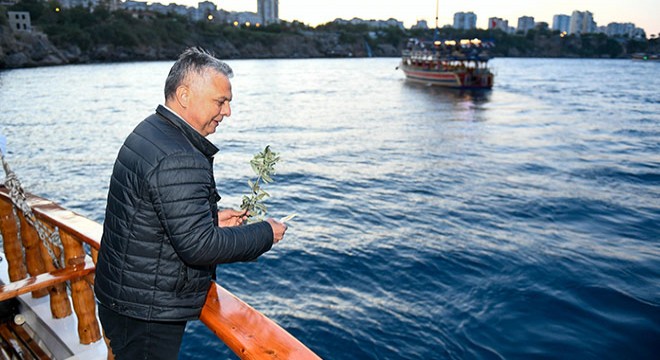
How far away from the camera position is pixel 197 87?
1997 mm

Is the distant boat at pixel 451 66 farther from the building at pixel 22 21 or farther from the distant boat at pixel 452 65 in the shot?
the building at pixel 22 21

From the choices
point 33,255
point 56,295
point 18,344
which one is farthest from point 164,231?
point 33,255

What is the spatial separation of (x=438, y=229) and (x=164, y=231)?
10.7 metres

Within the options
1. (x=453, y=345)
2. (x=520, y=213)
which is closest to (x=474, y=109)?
(x=520, y=213)

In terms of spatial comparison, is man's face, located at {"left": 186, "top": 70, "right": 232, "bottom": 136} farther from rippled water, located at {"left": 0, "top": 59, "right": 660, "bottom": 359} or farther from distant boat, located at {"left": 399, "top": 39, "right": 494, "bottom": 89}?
distant boat, located at {"left": 399, "top": 39, "right": 494, "bottom": 89}

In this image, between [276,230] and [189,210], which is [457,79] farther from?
[189,210]

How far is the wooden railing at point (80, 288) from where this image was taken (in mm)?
1744

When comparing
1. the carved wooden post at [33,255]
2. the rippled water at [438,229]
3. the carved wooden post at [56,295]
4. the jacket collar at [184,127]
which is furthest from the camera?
the rippled water at [438,229]

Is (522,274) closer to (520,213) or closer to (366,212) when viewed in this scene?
(520,213)

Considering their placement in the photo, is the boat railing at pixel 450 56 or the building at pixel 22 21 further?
Answer: the building at pixel 22 21

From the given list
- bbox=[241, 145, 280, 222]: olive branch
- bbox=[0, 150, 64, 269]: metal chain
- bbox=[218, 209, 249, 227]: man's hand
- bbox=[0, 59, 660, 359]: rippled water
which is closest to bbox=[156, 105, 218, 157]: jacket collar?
bbox=[241, 145, 280, 222]: olive branch

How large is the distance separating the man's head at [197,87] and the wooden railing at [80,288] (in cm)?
86

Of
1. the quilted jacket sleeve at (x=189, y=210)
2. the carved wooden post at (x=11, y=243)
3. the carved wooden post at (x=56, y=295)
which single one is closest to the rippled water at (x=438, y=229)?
the carved wooden post at (x=11, y=243)

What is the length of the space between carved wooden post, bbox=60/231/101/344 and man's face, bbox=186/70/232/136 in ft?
5.85
